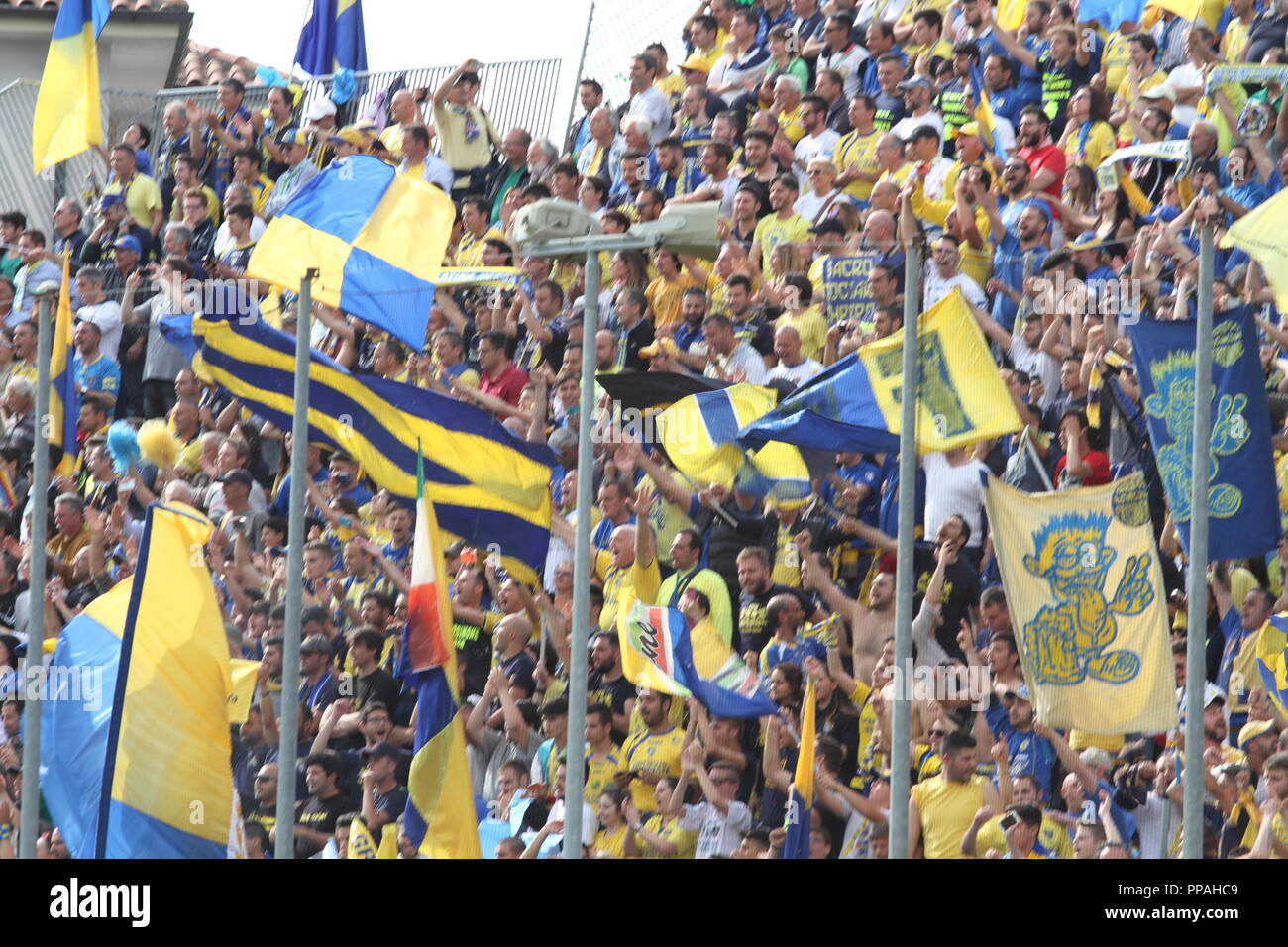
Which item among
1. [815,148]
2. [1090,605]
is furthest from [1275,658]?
[815,148]

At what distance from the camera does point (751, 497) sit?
15844 mm

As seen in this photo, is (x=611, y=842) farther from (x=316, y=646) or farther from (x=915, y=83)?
(x=915, y=83)

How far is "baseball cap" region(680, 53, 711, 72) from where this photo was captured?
21047mm

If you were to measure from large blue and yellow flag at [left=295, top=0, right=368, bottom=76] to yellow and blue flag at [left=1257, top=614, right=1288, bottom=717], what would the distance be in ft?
44.7

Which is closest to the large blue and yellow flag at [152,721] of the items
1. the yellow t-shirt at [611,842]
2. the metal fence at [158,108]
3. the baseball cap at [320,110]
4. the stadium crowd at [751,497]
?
the stadium crowd at [751,497]

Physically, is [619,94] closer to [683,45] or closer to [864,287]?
[683,45]

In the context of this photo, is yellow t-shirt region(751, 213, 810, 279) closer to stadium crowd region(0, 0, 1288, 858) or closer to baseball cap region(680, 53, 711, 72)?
stadium crowd region(0, 0, 1288, 858)

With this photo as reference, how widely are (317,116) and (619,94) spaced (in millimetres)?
2412

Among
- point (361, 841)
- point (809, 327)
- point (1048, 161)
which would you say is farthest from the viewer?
point (1048, 161)

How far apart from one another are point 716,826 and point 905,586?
2.07m

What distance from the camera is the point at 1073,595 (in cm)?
1370

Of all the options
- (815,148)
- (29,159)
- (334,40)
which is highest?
(334,40)
